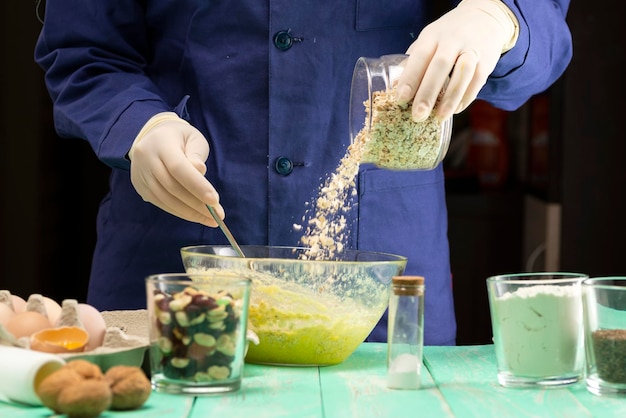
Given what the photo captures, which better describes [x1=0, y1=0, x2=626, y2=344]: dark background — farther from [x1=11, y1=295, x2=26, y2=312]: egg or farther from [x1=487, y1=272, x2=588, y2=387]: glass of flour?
[x1=11, y1=295, x2=26, y2=312]: egg

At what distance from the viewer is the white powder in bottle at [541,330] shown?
4.04 feet

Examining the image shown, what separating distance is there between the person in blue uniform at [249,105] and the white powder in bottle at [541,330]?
0.52 m

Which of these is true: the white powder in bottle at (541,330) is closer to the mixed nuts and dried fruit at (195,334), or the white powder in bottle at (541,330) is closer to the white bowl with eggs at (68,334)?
the mixed nuts and dried fruit at (195,334)

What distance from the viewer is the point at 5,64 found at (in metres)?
3.37

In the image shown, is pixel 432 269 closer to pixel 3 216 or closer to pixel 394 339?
pixel 394 339

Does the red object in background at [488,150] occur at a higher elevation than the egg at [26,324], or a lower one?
higher

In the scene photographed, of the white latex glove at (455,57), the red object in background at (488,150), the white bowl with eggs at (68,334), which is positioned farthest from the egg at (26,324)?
the red object in background at (488,150)

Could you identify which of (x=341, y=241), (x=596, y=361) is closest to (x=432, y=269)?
(x=341, y=241)

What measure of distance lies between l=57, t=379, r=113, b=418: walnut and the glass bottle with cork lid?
36cm

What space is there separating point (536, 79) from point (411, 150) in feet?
1.24

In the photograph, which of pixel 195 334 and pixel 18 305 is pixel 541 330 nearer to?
pixel 195 334

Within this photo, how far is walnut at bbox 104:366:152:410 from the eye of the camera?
1.08 meters

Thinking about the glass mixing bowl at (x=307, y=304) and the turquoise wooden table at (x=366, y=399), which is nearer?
the turquoise wooden table at (x=366, y=399)

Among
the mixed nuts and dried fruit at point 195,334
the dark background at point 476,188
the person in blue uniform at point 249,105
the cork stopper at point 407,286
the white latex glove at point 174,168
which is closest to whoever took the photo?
the mixed nuts and dried fruit at point 195,334
